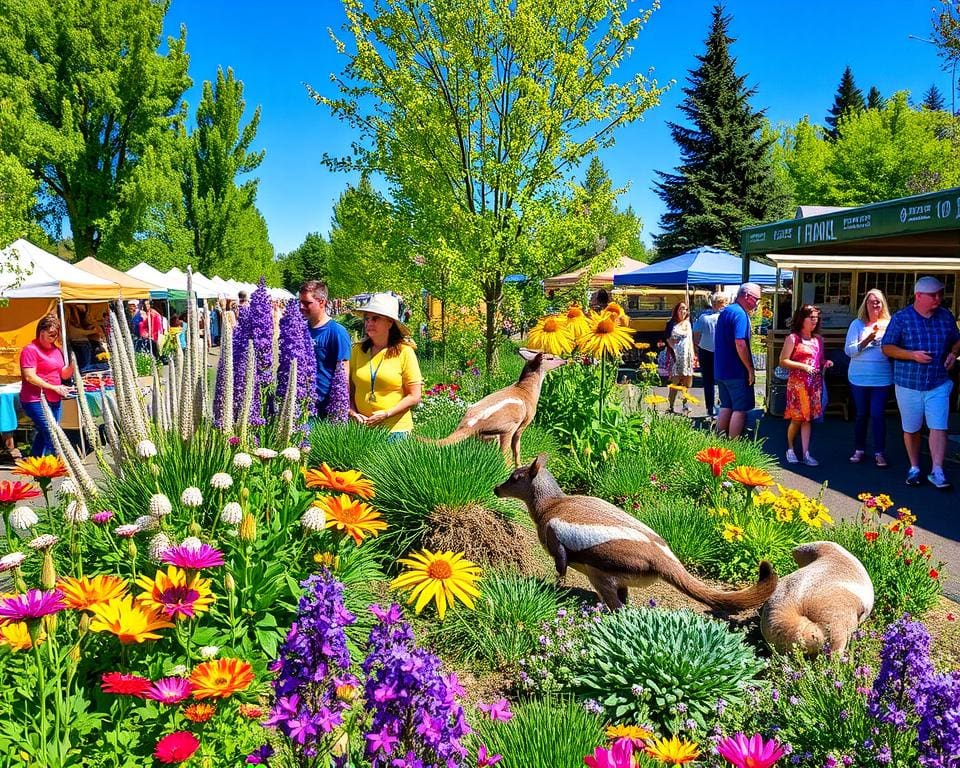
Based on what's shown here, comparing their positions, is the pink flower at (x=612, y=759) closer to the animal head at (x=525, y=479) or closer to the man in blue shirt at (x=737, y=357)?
the animal head at (x=525, y=479)

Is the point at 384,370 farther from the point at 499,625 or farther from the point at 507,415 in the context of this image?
the point at 499,625

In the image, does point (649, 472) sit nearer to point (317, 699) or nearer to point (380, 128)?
point (317, 699)

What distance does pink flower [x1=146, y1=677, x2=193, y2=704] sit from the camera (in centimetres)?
175

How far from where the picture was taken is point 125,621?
188 centimetres

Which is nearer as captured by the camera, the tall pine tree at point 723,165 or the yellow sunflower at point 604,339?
the yellow sunflower at point 604,339

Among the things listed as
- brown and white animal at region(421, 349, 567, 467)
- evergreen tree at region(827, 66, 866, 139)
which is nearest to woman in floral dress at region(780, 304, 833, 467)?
brown and white animal at region(421, 349, 567, 467)

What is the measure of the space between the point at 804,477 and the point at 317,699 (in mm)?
7610

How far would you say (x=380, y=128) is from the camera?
11.2 m

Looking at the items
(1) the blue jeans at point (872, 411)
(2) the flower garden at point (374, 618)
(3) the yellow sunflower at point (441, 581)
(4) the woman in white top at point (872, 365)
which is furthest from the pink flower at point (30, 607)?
(1) the blue jeans at point (872, 411)

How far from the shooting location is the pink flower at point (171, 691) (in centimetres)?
175

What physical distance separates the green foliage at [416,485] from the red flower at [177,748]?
102 inches

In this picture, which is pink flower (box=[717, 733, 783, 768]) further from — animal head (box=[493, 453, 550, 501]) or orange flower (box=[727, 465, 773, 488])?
orange flower (box=[727, 465, 773, 488])

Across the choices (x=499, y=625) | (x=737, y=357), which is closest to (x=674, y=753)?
(x=499, y=625)

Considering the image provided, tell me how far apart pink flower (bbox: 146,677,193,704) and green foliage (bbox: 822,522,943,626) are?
12.6 ft
